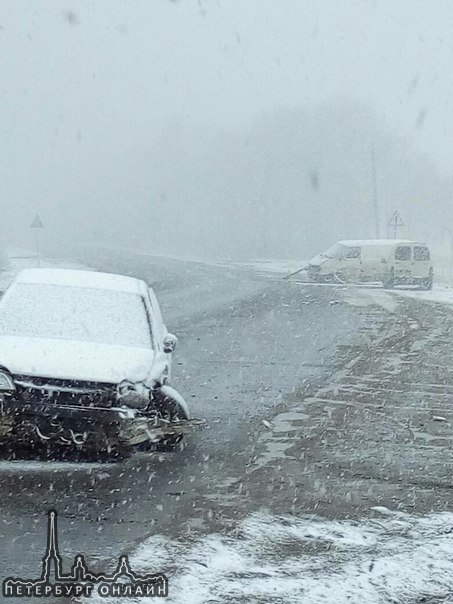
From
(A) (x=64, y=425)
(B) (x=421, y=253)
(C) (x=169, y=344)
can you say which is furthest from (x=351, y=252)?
(A) (x=64, y=425)

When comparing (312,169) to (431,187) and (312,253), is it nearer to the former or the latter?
(312,253)

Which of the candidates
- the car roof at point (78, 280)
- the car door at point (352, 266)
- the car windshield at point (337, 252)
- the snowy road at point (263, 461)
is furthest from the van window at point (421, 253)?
the car roof at point (78, 280)

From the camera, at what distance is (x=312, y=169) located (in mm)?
77938

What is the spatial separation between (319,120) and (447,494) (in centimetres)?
7564

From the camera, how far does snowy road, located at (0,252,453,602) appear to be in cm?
545

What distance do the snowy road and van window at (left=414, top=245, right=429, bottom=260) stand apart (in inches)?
699

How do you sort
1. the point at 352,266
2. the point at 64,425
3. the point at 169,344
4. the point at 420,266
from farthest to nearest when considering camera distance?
1. the point at 352,266
2. the point at 420,266
3. the point at 169,344
4. the point at 64,425

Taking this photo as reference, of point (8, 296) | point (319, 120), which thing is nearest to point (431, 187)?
point (319, 120)

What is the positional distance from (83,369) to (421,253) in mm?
28291

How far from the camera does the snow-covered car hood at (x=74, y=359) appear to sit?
6.82m

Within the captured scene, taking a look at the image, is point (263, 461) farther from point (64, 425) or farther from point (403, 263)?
point (403, 263)

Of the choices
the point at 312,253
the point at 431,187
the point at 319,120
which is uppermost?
the point at 319,120

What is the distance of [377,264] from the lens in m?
34.6

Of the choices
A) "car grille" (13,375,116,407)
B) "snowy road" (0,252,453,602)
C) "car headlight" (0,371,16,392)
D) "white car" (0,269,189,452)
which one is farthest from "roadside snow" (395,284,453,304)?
"car headlight" (0,371,16,392)
